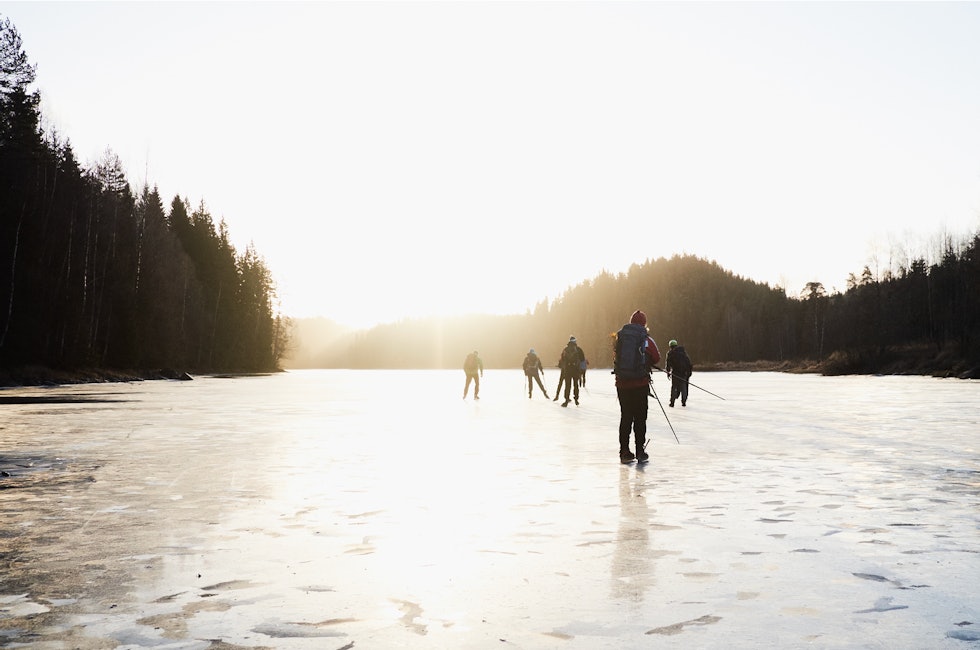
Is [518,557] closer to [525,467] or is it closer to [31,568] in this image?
[31,568]

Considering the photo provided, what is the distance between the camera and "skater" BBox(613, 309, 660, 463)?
11016 mm

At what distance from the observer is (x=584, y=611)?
13.3ft

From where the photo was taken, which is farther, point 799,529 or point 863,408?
point 863,408

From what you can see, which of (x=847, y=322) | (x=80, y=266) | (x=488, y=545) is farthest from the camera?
(x=847, y=322)

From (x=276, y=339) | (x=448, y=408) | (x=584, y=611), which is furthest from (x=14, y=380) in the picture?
(x=276, y=339)

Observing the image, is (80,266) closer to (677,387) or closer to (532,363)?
(532,363)

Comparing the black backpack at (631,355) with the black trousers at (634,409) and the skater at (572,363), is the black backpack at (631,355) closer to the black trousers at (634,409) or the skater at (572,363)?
the black trousers at (634,409)

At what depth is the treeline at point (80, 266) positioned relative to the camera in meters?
38.0

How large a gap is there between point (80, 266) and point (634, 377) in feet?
149

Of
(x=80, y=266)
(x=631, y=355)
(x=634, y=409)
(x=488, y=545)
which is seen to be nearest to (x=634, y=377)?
(x=631, y=355)

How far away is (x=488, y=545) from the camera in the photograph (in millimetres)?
5652

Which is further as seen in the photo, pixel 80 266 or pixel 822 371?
pixel 822 371

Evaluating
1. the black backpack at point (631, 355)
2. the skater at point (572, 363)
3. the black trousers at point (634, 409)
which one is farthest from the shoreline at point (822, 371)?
the black trousers at point (634, 409)

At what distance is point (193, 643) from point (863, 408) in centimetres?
2125
